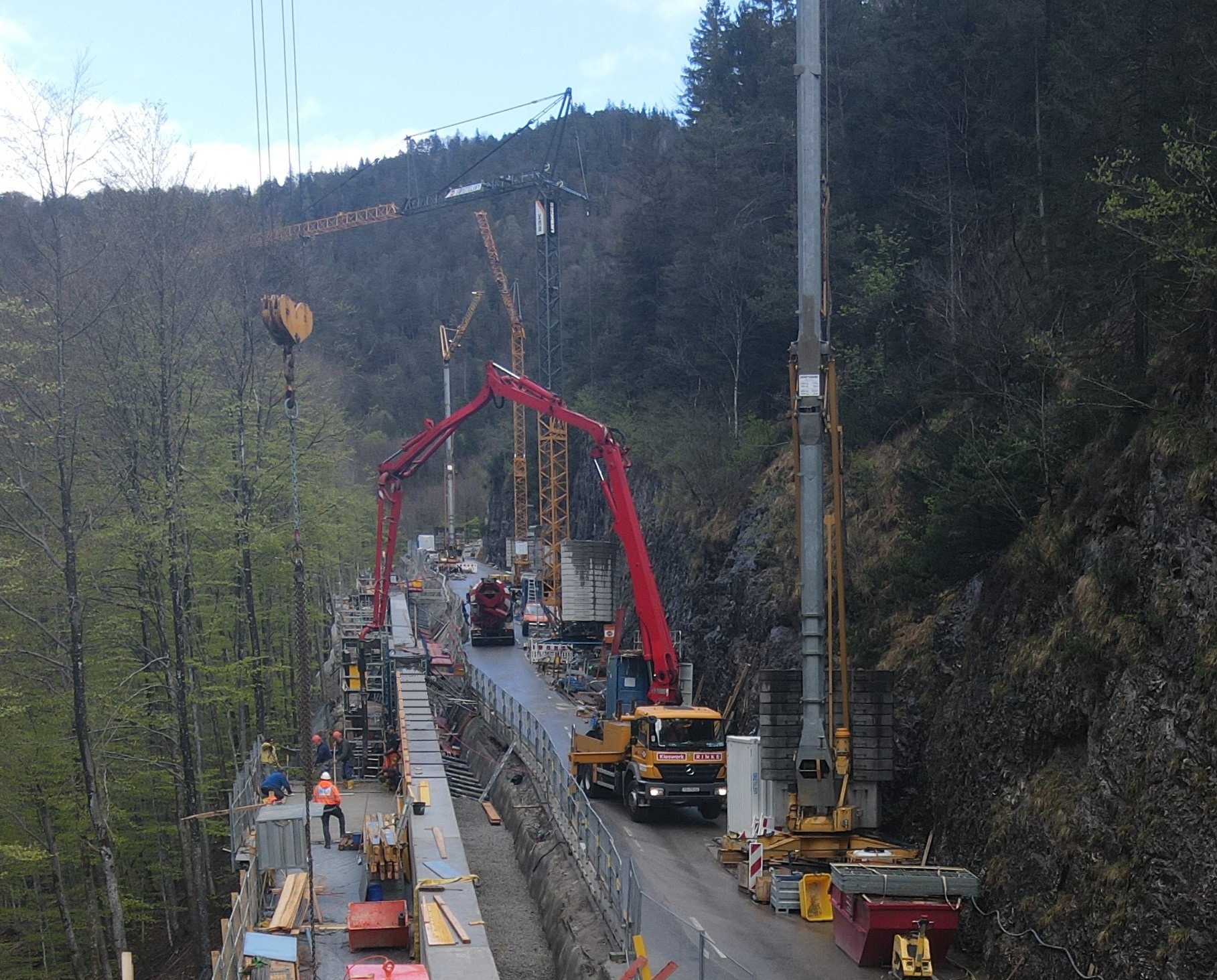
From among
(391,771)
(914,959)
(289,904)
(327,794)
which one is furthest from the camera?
(391,771)

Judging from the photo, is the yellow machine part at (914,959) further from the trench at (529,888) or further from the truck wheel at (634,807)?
the truck wheel at (634,807)

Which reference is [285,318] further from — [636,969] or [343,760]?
[343,760]

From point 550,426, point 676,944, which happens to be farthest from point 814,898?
point 550,426

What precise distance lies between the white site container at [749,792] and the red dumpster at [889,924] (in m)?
3.48

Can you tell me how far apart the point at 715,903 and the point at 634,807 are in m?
5.11

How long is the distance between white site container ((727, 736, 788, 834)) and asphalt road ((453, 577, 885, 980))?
3.20 ft

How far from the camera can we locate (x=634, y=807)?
2320 cm

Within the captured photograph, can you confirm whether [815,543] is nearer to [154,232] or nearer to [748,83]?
[154,232]

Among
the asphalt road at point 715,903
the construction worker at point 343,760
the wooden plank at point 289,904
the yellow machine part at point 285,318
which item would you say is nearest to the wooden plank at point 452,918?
the wooden plank at point 289,904

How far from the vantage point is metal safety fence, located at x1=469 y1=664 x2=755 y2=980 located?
13344 millimetres

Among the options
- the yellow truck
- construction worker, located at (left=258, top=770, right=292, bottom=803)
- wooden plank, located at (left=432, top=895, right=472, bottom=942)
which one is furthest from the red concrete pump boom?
wooden plank, located at (left=432, top=895, right=472, bottom=942)

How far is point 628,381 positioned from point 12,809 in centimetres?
3801

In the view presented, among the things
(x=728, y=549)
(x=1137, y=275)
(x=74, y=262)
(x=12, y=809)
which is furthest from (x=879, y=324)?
(x=12, y=809)

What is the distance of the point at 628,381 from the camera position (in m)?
59.2
